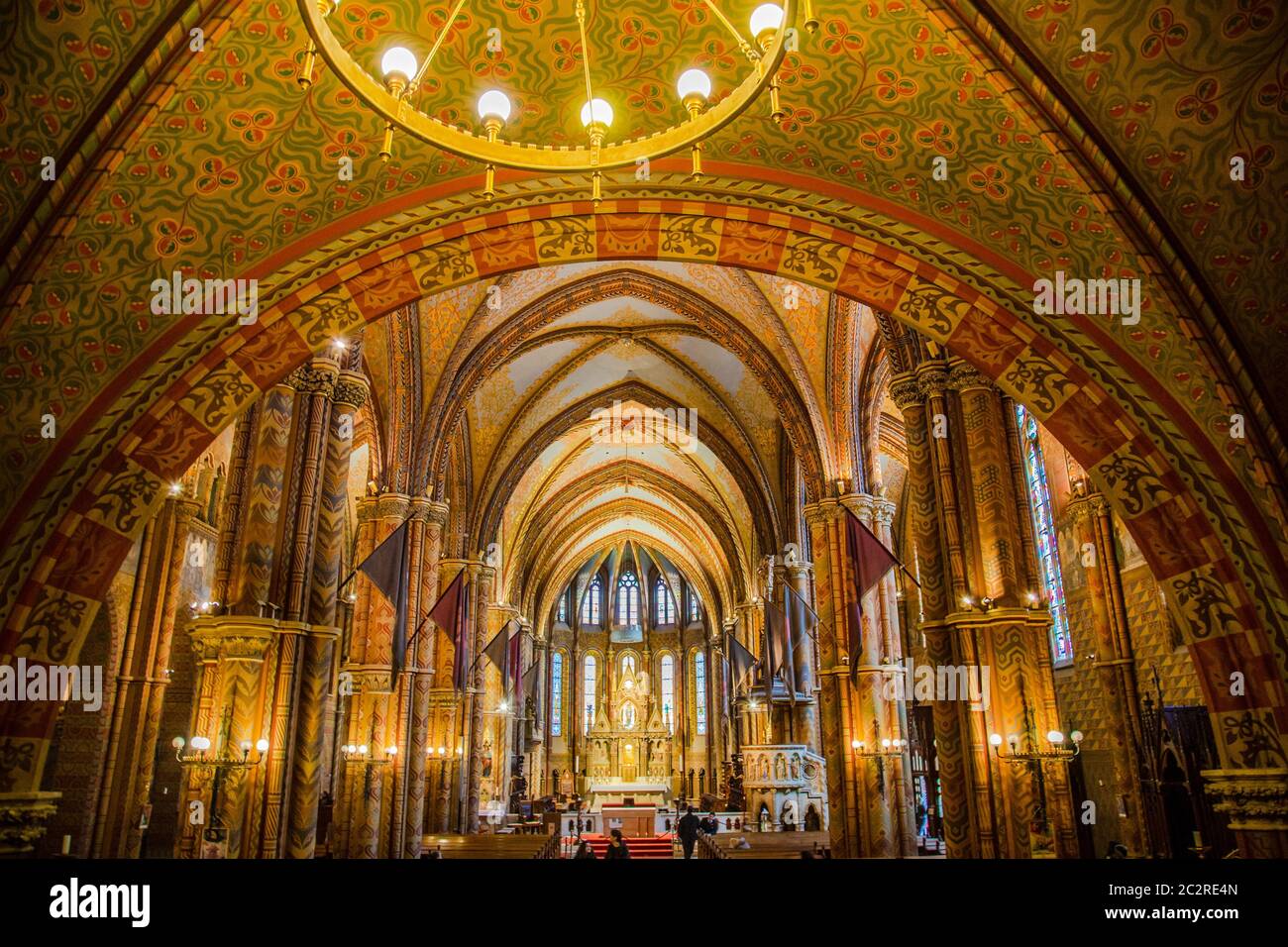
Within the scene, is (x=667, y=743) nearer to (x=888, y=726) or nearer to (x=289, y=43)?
(x=888, y=726)

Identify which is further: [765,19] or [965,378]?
[965,378]

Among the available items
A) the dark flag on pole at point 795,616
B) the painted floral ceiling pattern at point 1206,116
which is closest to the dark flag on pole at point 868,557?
the dark flag on pole at point 795,616

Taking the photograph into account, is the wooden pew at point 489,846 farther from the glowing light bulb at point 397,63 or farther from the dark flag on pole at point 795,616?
the glowing light bulb at point 397,63

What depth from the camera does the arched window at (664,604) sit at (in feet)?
133

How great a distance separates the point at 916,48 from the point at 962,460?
464 cm

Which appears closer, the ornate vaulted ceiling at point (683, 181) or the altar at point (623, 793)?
the ornate vaulted ceiling at point (683, 181)

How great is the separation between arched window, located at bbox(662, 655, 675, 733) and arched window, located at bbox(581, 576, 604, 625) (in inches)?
151

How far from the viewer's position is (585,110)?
4895mm

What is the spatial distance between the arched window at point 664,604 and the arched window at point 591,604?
274cm

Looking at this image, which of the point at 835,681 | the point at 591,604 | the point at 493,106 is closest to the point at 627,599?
the point at 591,604

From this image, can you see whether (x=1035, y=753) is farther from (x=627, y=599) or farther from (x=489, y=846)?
(x=627, y=599)

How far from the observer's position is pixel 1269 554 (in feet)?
18.2

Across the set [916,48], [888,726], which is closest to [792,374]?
[888,726]

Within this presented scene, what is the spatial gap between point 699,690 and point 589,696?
205 inches
